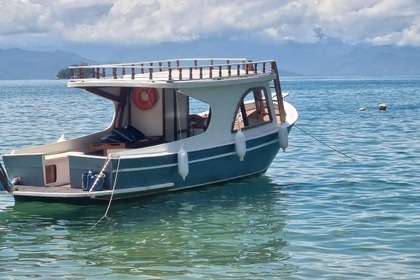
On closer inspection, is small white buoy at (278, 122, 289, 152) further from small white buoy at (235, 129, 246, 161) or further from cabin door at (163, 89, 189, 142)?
cabin door at (163, 89, 189, 142)

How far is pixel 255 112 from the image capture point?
1972cm

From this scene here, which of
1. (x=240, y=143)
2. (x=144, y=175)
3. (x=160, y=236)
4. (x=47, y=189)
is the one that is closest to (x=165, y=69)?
Answer: (x=240, y=143)

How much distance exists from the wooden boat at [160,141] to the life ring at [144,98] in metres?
0.03

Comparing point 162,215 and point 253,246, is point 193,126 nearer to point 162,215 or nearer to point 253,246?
point 162,215

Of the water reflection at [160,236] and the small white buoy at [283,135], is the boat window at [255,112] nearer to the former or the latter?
the small white buoy at [283,135]

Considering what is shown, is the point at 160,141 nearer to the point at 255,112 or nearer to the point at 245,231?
the point at 255,112

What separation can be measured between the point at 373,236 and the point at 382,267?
71.3 inches

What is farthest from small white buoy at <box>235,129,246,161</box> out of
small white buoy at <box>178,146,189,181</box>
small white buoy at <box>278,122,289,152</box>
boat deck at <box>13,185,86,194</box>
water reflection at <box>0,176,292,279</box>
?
boat deck at <box>13,185,86,194</box>

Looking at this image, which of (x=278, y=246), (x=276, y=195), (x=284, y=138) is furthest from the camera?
(x=284, y=138)

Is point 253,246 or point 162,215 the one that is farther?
point 162,215

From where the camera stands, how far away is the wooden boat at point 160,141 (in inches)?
601

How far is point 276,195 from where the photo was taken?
17.4 m

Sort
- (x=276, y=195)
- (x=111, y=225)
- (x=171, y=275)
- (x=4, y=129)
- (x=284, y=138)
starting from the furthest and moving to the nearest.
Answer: (x=4, y=129) < (x=284, y=138) < (x=276, y=195) < (x=111, y=225) < (x=171, y=275)

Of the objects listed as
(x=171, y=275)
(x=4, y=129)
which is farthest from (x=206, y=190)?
(x=4, y=129)
